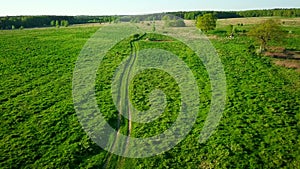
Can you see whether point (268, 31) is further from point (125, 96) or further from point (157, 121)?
point (157, 121)

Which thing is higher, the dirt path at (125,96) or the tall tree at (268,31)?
the tall tree at (268,31)

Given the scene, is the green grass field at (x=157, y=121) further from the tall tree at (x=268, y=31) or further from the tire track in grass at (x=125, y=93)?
the tall tree at (x=268, y=31)

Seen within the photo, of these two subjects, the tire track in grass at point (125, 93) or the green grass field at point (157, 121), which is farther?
the tire track in grass at point (125, 93)

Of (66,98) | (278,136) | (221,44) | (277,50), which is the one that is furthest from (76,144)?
(221,44)

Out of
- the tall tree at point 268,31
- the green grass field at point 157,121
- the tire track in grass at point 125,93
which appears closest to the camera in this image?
the green grass field at point 157,121

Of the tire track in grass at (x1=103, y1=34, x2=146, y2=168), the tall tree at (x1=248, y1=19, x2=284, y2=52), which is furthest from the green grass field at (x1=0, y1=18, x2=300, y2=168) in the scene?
the tall tree at (x1=248, y1=19, x2=284, y2=52)

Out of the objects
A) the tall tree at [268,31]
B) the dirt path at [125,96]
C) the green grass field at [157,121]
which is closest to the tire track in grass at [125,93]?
the dirt path at [125,96]

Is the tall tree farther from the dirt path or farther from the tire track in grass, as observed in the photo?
the tire track in grass

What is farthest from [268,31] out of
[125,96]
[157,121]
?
[157,121]
